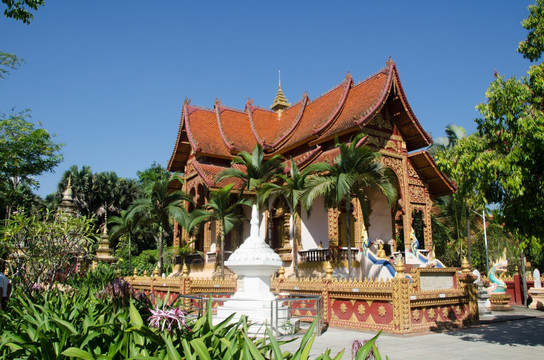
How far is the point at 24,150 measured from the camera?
16.1m

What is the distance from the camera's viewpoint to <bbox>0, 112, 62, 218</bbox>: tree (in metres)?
15.8

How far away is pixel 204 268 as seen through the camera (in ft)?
69.2

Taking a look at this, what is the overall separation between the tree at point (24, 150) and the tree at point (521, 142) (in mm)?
14577

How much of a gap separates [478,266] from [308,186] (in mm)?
19855

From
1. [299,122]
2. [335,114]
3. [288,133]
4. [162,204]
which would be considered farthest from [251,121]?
[162,204]

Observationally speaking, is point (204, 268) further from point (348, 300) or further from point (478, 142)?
point (478, 142)

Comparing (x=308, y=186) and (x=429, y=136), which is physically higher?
(x=429, y=136)

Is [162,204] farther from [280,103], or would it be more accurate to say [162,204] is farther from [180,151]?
[280,103]

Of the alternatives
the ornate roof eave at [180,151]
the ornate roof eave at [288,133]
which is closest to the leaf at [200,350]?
the ornate roof eave at [288,133]

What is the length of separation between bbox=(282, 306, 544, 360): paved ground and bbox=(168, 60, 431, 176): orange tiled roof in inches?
366

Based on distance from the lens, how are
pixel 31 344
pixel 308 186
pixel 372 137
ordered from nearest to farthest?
pixel 31 344 → pixel 308 186 → pixel 372 137

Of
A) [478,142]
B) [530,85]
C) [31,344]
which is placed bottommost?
[31,344]

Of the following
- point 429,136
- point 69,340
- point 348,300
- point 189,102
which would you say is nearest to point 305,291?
point 348,300

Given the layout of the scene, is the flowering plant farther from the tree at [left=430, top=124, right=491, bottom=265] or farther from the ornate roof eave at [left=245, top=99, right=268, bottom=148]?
the ornate roof eave at [left=245, top=99, right=268, bottom=148]
